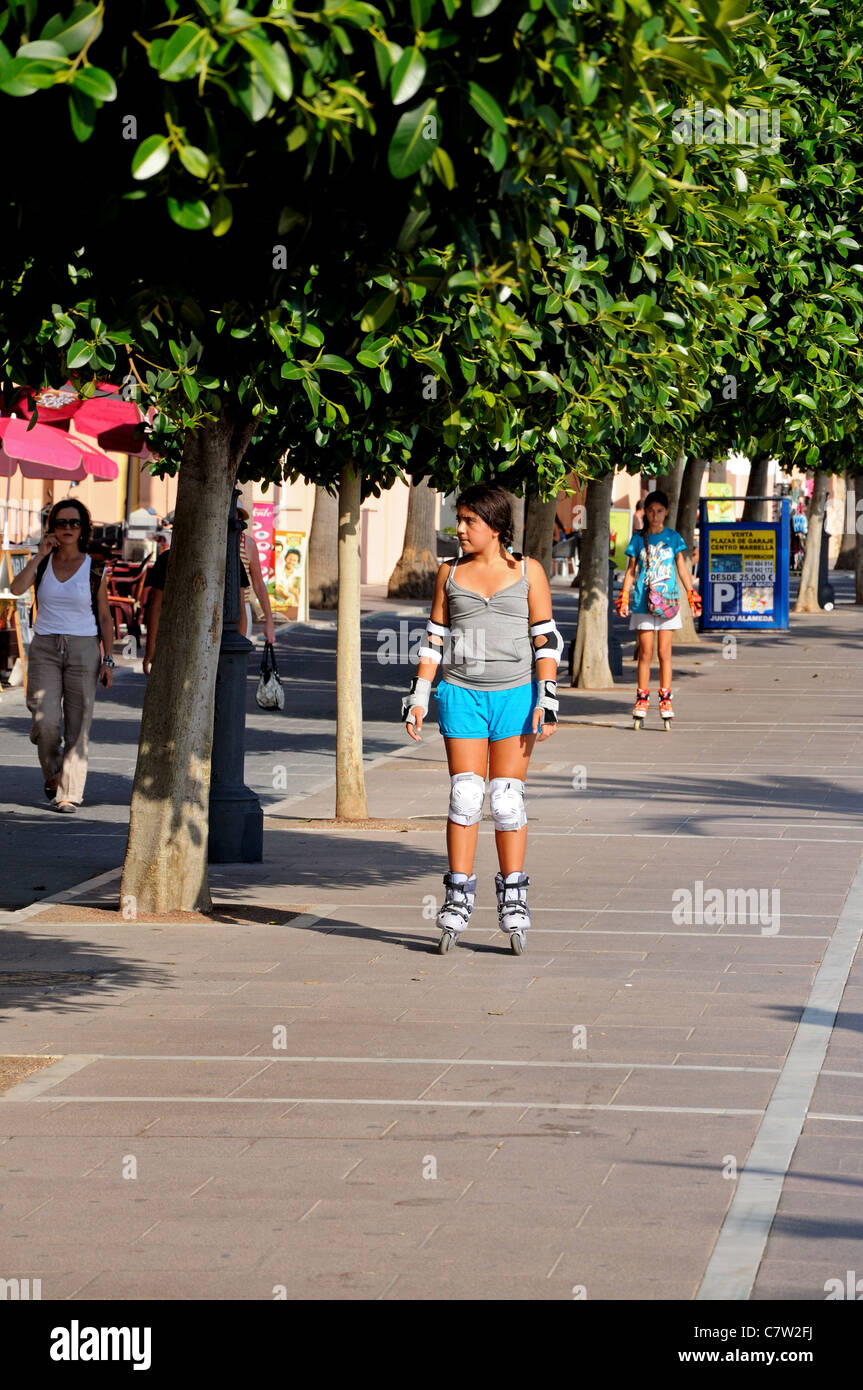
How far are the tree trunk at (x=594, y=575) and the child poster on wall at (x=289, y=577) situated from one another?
811 centimetres

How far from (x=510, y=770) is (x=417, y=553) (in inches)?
1127

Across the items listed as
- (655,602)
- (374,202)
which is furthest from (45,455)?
(374,202)

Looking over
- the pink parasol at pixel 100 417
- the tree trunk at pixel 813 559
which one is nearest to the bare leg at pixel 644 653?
the pink parasol at pixel 100 417

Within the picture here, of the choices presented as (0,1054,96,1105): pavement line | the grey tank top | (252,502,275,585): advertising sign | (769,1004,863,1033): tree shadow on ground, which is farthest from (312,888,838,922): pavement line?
(252,502,275,585): advertising sign

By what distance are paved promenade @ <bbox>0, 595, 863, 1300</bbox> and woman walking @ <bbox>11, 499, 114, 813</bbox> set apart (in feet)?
6.99

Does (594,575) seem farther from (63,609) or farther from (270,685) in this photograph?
(63,609)

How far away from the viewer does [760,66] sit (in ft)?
34.6

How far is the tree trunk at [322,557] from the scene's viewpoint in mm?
34469

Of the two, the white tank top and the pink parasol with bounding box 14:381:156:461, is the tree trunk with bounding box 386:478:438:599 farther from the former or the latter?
the white tank top

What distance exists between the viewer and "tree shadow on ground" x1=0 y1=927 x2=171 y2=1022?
7547mm

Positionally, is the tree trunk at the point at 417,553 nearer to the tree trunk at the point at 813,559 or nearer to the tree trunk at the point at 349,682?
the tree trunk at the point at 813,559

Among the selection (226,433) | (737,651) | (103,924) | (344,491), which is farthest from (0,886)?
(737,651)

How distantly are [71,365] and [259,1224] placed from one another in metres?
2.92

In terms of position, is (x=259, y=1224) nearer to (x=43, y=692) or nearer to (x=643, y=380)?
(x=643, y=380)
